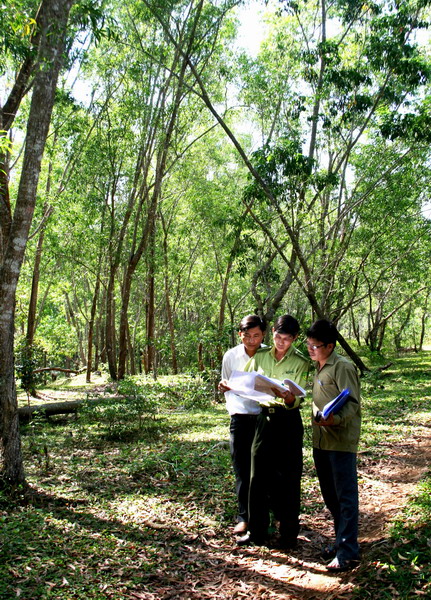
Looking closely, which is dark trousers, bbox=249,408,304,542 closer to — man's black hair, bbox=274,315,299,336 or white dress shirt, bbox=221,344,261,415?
white dress shirt, bbox=221,344,261,415

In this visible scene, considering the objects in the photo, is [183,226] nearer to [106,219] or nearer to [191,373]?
[106,219]

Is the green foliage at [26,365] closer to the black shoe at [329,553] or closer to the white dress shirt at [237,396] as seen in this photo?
the white dress shirt at [237,396]

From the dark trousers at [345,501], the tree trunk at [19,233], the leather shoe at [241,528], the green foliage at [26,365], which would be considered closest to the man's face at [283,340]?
the dark trousers at [345,501]

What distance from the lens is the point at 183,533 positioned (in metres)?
4.49

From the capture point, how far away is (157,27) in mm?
14727

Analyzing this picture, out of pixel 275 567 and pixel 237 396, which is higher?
pixel 237 396

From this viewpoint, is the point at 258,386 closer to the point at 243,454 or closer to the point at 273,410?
the point at 273,410

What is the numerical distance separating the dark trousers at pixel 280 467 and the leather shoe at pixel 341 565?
21.6 inches

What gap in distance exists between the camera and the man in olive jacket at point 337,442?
11.6ft

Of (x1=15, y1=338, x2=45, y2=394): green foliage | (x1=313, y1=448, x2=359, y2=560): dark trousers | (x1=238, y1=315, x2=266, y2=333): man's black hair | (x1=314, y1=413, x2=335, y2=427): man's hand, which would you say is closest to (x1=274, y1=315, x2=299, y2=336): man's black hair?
(x1=238, y1=315, x2=266, y2=333): man's black hair

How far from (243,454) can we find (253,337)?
1.07 meters

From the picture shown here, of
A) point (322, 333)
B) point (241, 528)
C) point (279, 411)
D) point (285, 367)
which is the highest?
point (322, 333)

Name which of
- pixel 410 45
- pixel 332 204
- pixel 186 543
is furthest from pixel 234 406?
pixel 332 204

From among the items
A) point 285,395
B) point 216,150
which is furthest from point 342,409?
point 216,150
